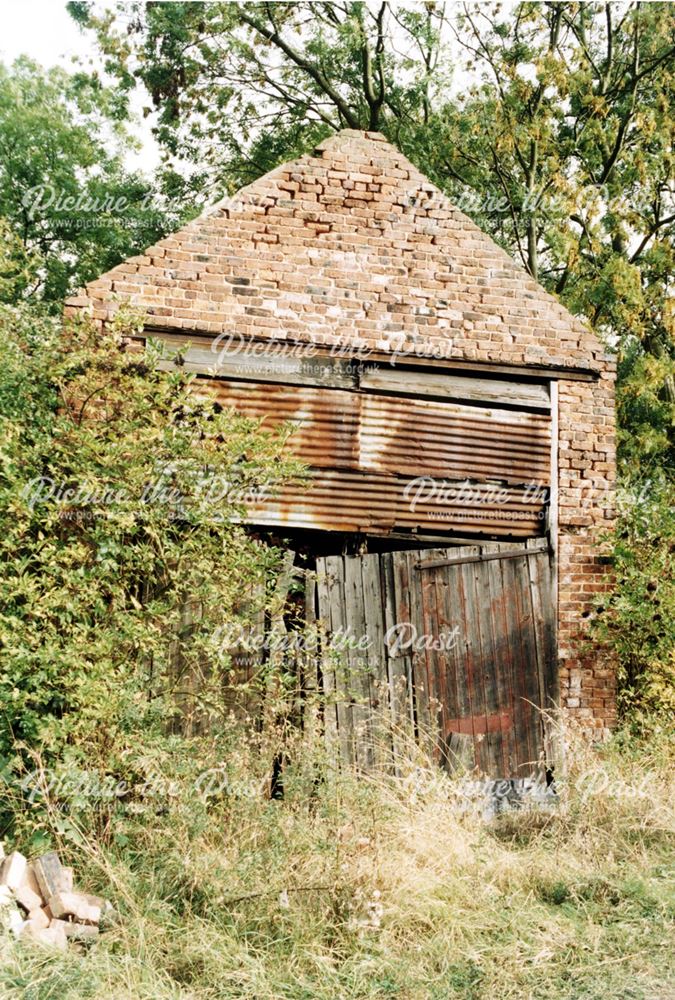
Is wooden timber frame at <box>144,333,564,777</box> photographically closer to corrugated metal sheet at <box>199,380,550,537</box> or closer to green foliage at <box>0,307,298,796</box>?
corrugated metal sheet at <box>199,380,550,537</box>

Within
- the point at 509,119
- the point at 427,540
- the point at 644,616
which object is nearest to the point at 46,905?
the point at 427,540

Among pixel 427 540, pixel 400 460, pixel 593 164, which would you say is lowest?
pixel 427 540

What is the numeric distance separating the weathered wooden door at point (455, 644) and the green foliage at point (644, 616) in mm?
655

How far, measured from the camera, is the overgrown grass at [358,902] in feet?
14.2

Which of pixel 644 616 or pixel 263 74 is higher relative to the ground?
pixel 263 74

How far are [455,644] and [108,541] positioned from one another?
3.27 meters

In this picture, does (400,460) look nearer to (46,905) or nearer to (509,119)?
(46,905)

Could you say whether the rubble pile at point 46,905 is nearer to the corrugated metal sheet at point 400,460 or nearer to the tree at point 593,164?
the corrugated metal sheet at point 400,460

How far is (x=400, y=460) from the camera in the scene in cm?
822

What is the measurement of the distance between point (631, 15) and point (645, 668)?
39.5 ft

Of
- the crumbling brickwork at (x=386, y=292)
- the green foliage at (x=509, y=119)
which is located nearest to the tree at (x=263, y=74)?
the green foliage at (x=509, y=119)

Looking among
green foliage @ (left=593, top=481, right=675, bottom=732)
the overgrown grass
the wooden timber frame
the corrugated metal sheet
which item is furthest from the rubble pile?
green foliage @ (left=593, top=481, right=675, bottom=732)

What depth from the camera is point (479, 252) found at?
8.71 m

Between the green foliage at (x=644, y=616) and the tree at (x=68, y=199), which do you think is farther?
the tree at (x=68, y=199)
